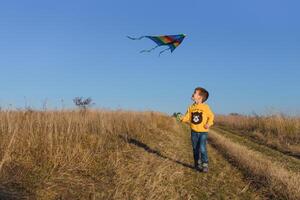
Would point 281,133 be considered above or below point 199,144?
below

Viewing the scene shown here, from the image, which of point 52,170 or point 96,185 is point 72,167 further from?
point 96,185

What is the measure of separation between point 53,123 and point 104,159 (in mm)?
1743

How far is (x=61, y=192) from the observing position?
484cm

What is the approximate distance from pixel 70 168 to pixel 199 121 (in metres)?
3.29

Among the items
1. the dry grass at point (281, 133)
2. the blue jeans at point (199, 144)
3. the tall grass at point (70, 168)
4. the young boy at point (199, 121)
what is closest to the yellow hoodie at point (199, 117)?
the young boy at point (199, 121)

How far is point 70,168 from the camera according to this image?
6098mm

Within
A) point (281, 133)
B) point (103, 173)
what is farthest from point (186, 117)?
point (281, 133)

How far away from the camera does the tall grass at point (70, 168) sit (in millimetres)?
4871

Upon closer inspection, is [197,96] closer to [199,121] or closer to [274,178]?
[199,121]

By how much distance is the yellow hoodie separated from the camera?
835cm

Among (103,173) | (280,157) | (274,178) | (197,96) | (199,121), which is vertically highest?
(197,96)

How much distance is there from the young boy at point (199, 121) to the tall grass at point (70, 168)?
837 millimetres

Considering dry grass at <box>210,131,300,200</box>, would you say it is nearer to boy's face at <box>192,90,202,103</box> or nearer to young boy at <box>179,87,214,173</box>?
young boy at <box>179,87,214,173</box>

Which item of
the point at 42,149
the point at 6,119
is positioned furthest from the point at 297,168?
the point at 6,119
